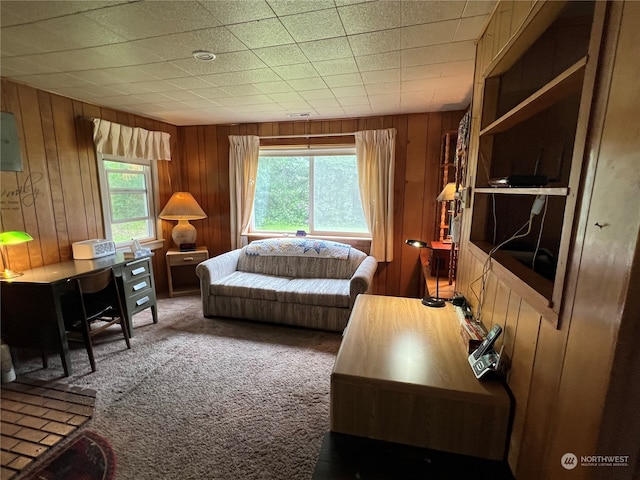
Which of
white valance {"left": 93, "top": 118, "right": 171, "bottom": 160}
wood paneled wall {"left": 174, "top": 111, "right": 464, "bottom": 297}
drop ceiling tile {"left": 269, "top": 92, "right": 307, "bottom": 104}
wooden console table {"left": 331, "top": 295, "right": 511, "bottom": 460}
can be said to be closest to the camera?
wooden console table {"left": 331, "top": 295, "right": 511, "bottom": 460}

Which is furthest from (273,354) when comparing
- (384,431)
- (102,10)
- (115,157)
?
(115,157)

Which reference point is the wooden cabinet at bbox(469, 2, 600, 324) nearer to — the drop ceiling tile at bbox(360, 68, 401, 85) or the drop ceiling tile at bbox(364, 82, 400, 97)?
the drop ceiling tile at bbox(360, 68, 401, 85)

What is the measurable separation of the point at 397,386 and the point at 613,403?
2.06 feet

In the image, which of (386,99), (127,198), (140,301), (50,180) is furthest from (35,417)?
(386,99)

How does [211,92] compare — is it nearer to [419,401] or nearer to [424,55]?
[424,55]

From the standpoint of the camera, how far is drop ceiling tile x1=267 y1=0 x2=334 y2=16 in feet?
4.56

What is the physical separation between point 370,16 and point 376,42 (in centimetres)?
27

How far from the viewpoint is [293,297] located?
3.00 m

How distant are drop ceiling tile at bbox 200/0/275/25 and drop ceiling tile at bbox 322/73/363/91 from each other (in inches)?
36.1

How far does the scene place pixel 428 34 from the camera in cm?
167

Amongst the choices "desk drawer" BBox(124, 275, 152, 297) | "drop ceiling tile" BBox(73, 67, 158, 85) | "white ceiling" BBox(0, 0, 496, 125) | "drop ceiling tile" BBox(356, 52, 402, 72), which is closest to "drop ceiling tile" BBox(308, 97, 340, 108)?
"white ceiling" BBox(0, 0, 496, 125)

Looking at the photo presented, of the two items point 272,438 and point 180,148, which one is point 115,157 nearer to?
point 180,148

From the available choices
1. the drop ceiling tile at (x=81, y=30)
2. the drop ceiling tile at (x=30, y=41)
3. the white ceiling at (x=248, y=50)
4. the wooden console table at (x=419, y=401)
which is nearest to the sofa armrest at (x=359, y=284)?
the wooden console table at (x=419, y=401)

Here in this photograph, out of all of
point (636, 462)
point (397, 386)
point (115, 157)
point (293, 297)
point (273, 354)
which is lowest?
point (273, 354)
